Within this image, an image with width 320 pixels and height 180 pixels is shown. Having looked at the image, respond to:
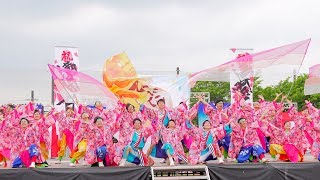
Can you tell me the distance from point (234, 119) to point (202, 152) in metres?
1.05

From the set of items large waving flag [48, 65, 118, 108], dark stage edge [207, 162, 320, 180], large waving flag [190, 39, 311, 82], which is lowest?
dark stage edge [207, 162, 320, 180]

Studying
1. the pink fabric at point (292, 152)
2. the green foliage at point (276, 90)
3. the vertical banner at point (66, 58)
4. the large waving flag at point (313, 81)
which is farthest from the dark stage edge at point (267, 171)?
the green foliage at point (276, 90)

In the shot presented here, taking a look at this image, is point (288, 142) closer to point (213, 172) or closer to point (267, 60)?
point (267, 60)

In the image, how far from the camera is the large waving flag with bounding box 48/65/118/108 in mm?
10180

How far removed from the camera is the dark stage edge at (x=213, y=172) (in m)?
7.82

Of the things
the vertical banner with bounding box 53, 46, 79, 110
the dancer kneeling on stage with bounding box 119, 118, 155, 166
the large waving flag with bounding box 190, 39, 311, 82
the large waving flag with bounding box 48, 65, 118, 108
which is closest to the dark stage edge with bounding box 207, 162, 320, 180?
the dancer kneeling on stage with bounding box 119, 118, 155, 166

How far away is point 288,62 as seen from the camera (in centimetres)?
1031

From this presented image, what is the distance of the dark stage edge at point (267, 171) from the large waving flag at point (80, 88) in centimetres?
Result: 320

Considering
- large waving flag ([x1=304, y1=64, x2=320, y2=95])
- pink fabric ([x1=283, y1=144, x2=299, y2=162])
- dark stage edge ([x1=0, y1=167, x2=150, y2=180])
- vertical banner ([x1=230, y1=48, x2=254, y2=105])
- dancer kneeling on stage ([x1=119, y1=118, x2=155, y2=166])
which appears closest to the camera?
dark stage edge ([x1=0, y1=167, x2=150, y2=180])

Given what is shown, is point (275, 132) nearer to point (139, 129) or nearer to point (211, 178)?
point (211, 178)

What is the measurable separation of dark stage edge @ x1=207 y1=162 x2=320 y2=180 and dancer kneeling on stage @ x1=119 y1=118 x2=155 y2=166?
1.18 meters

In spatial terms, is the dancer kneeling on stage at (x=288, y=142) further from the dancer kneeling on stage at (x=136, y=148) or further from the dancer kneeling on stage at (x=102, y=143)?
the dancer kneeling on stage at (x=102, y=143)

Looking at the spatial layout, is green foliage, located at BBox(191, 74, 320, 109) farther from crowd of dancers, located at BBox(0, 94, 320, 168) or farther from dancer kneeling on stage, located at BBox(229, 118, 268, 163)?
dancer kneeling on stage, located at BBox(229, 118, 268, 163)

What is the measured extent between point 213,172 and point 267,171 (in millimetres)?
926
